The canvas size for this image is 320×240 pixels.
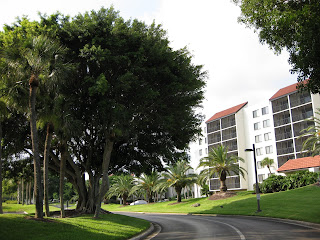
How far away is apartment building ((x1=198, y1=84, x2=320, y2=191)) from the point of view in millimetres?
60406

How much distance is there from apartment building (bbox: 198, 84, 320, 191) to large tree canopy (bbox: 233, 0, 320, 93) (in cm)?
4392

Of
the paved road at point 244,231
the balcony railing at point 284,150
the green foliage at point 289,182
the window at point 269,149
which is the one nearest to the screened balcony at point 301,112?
the balcony railing at point 284,150

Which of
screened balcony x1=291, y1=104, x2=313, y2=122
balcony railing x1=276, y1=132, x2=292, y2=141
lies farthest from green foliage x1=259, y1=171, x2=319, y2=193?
balcony railing x1=276, y1=132, x2=292, y2=141

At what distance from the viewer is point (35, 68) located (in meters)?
17.1

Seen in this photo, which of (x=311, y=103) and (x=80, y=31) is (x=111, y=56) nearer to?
(x=80, y=31)

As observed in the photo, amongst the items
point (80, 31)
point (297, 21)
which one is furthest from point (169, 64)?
point (297, 21)

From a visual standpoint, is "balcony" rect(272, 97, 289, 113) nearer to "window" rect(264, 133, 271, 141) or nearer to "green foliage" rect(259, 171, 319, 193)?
"window" rect(264, 133, 271, 141)

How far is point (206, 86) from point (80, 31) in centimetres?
1110

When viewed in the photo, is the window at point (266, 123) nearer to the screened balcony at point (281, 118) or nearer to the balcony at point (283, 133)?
the screened balcony at point (281, 118)

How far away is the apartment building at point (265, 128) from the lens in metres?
60.4

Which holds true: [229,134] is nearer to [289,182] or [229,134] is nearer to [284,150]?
[284,150]

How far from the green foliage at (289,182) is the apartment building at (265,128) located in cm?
1139

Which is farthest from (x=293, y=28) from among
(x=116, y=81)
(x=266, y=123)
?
(x=266, y=123)

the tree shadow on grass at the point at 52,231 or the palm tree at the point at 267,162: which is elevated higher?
the palm tree at the point at 267,162
